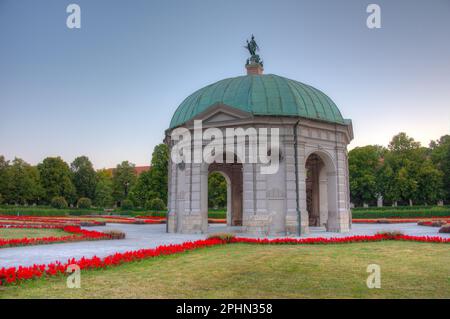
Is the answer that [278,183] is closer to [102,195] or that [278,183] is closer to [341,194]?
[341,194]

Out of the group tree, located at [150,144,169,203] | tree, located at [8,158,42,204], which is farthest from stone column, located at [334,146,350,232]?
tree, located at [8,158,42,204]

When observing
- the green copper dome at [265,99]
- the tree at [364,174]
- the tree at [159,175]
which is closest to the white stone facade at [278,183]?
the green copper dome at [265,99]

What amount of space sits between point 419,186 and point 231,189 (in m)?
37.4

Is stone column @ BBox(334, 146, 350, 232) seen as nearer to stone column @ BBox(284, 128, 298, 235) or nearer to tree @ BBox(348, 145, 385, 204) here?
stone column @ BBox(284, 128, 298, 235)

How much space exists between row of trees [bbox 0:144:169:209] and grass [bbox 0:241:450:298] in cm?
4039

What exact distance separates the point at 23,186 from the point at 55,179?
6.48m

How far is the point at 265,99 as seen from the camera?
25.3 metres

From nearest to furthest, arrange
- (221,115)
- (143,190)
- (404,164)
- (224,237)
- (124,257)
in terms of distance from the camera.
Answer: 1. (124,257)
2. (224,237)
3. (221,115)
4. (404,164)
5. (143,190)

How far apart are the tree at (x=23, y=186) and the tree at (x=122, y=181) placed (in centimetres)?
1708

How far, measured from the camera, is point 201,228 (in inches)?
982

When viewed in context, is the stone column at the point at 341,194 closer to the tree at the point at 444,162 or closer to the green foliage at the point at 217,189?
the green foliage at the point at 217,189

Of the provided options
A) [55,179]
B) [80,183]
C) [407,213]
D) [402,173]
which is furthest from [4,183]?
[402,173]

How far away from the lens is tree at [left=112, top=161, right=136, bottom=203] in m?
85.6

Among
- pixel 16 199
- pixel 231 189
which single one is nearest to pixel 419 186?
pixel 231 189
